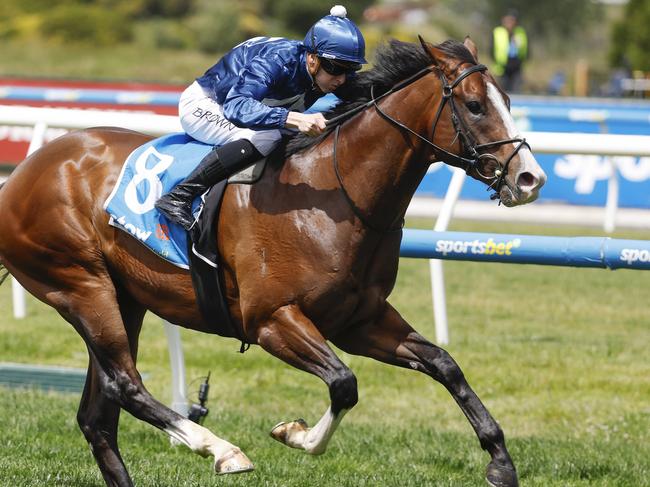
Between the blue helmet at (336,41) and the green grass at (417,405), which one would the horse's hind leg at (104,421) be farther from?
the blue helmet at (336,41)

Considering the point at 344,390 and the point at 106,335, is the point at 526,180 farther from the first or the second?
the point at 106,335

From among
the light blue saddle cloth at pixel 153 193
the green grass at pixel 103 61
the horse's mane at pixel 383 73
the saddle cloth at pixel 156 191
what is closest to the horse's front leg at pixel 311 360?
the saddle cloth at pixel 156 191

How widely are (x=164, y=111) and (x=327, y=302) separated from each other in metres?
10.4

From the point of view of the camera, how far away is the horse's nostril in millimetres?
3969

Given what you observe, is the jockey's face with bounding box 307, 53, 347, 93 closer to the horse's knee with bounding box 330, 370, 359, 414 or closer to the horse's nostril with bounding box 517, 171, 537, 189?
the horse's nostril with bounding box 517, 171, 537, 189

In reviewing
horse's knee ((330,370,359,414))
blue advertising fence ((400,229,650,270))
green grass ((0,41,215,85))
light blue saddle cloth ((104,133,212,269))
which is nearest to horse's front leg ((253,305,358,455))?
horse's knee ((330,370,359,414))

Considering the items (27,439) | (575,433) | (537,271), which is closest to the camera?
(27,439)

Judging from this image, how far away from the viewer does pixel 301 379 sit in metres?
7.00

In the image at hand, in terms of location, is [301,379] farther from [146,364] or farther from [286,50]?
[286,50]

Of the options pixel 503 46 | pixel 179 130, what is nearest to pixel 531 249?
pixel 179 130

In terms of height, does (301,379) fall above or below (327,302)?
below

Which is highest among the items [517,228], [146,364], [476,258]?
[476,258]

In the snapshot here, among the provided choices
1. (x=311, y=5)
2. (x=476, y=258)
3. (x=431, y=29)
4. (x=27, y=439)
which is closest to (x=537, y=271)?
(x=476, y=258)

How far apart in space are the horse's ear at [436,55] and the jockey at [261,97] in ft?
0.92
